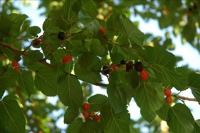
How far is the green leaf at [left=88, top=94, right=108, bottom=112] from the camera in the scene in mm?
1685

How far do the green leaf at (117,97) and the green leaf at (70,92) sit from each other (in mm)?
183

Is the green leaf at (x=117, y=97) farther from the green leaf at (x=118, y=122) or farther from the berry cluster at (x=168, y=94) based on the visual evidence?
the berry cluster at (x=168, y=94)

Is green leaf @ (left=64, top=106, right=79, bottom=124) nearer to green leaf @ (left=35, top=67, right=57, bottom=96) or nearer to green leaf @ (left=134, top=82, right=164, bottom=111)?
green leaf @ (left=35, top=67, right=57, bottom=96)

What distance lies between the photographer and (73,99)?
5.16ft

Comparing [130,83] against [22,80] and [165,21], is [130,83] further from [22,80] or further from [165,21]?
[165,21]

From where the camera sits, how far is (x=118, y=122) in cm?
158

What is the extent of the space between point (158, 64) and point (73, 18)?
440mm

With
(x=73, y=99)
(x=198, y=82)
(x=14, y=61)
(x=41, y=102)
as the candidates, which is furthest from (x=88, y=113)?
(x=41, y=102)

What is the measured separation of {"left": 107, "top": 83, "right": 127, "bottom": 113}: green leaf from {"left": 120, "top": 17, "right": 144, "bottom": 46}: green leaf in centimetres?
25

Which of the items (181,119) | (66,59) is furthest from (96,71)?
(181,119)

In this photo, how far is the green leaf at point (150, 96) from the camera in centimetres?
145

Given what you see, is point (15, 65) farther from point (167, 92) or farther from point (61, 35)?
point (167, 92)

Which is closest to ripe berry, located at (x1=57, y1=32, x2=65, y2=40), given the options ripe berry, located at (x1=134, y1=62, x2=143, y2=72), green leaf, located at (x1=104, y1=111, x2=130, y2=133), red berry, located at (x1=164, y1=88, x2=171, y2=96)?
ripe berry, located at (x1=134, y1=62, x2=143, y2=72)

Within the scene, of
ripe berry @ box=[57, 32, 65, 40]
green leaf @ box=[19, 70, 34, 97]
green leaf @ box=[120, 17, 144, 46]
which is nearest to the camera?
green leaf @ box=[120, 17, 144, 46]
